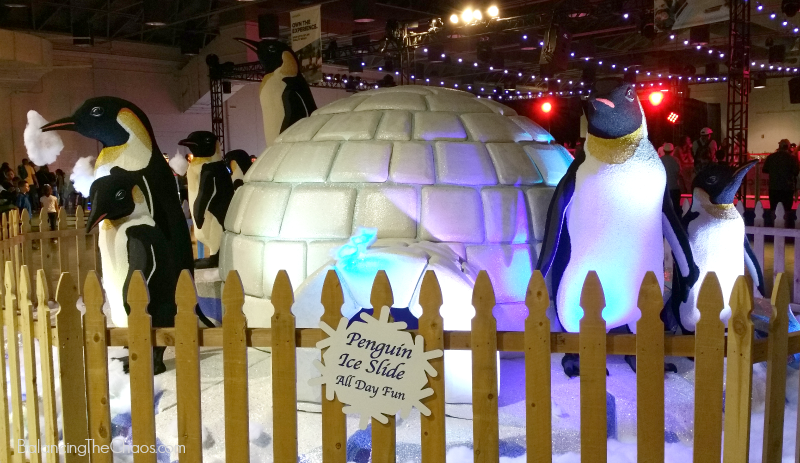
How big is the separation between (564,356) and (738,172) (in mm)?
1573

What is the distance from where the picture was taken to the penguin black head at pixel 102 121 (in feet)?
13.1

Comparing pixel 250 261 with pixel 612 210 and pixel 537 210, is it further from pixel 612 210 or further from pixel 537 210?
pixel 612 210

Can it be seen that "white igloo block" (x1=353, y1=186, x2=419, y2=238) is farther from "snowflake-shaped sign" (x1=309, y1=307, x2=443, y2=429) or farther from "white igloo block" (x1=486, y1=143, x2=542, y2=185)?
"snowflake-shaped sign" (x1=309, y1=307, x2=443, y2=429)

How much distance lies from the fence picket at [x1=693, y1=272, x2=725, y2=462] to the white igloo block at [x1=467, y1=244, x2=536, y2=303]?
1.60m

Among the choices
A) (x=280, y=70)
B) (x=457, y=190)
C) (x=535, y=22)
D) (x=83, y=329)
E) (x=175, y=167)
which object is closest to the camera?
(x=83, y=329)

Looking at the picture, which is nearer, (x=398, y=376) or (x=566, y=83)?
(x=398, y=376)

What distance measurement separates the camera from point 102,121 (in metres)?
4.00

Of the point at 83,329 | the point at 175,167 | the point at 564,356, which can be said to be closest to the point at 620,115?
the point at 564,356

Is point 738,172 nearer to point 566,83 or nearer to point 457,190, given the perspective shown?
point 457,190

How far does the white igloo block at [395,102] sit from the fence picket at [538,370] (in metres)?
2.20

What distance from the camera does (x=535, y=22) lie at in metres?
12.7

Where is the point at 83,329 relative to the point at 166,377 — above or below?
above

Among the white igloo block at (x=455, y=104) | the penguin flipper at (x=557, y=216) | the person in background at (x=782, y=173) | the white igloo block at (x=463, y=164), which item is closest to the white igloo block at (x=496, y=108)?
the white igloo block at (x=455, y=104)

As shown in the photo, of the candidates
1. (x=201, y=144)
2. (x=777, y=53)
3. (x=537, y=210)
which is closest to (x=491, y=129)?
(x=537, y=210)
